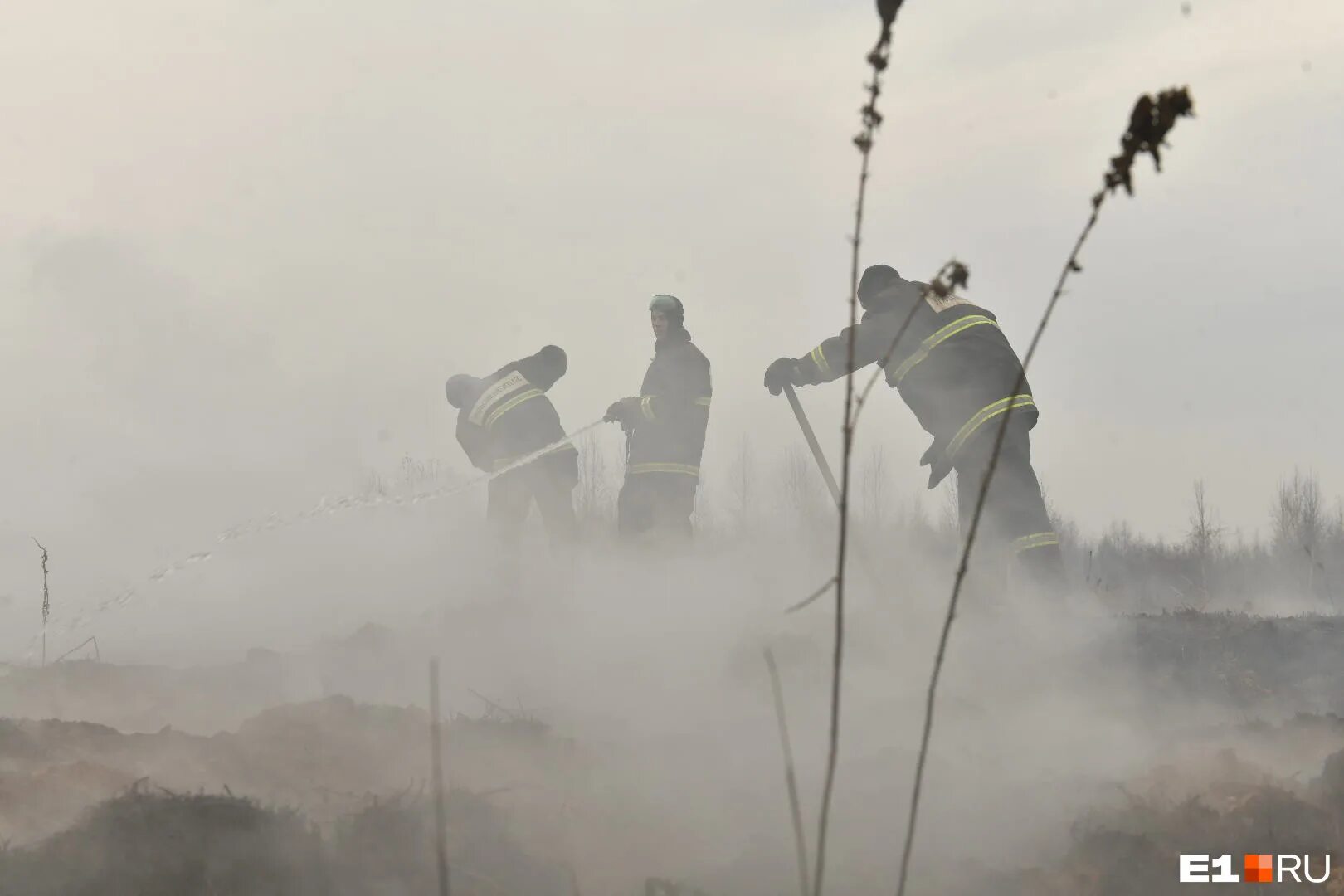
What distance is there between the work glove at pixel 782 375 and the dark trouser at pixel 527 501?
137 inches

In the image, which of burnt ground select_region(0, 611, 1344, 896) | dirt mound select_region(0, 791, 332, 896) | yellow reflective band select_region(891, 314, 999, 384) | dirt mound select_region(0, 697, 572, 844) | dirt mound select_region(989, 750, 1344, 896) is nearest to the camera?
dirt mound select_region(0, 791, 332, 896)

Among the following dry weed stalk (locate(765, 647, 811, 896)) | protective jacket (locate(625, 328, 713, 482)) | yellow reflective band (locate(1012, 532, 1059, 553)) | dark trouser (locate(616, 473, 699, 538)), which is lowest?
dry weed stalk (locate(765, 647, 811, 896))

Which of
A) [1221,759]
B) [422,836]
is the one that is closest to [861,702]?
[1221,759]

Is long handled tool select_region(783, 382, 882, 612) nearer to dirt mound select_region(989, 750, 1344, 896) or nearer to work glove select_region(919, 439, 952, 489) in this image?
work glove select_region(919, 439, 952, 489)

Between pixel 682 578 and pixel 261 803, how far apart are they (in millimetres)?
5477

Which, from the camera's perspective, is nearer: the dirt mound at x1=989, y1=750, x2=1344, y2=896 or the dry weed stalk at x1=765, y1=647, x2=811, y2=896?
the dry weed stalk at x1=765, y1=647, x2=811, y2=896

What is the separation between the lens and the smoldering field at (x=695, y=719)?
13.6 ft

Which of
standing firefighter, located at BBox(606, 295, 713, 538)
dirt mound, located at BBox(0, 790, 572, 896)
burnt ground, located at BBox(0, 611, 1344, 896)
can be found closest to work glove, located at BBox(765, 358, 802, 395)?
standing firefighter, located at BBox(606, 295, 713, 538)

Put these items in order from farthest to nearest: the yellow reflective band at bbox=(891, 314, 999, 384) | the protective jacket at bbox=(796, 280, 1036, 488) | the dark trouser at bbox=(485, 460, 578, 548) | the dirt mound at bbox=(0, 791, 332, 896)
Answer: the dark trouser at bbox=(485, 460, 578, 548), the yellow reflective band at bbox=(891, 314, 999, 384), the protective jacket at bbox=(796, 280, 1036, 488), the dirt mound at bbox=(0, 791, 332, 896)

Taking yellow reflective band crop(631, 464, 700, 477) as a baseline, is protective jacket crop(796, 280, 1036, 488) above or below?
above

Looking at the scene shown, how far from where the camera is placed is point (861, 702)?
→ 225 inches

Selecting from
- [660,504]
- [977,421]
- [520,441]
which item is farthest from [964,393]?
[520,441]

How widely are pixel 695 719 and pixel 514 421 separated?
18.1 feet

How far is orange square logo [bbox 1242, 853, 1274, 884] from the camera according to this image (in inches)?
151
